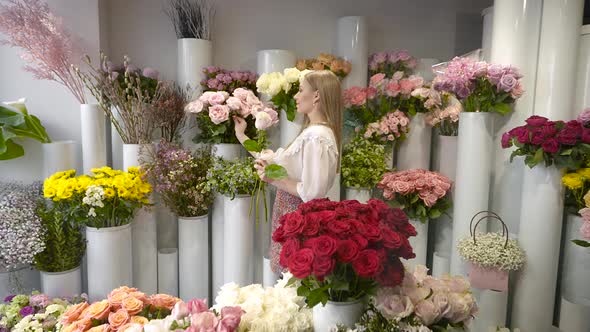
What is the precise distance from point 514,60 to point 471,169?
62cm


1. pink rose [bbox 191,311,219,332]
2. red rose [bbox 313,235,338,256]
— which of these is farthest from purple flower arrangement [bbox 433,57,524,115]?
pink rose [bbox 191,311,219,332]

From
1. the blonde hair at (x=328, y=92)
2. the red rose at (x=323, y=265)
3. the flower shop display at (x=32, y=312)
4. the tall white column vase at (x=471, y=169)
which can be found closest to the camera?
the red rose at (x=323, y=265)

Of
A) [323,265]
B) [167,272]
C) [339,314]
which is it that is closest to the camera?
[323,265]

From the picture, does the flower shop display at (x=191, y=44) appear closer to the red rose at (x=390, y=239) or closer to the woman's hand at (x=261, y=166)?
the woman's hand at (x=261, y=166)

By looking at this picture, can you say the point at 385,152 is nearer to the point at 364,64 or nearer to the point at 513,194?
the point at 364,64

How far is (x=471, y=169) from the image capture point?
2568 millimetres

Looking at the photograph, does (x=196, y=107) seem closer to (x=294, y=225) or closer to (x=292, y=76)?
(x=292, y=76)

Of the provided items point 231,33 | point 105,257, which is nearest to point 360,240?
point 105,257

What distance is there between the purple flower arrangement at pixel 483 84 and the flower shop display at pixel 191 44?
152cm

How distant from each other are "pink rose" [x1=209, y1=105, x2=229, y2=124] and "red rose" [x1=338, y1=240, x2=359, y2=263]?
5.82 feet

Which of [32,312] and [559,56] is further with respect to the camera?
[559,56]

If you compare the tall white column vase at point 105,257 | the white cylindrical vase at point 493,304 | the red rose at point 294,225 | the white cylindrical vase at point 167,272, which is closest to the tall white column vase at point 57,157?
the tall white column vase at point 105,257

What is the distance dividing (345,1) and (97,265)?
248cm

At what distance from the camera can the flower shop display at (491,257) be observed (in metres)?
2.15
